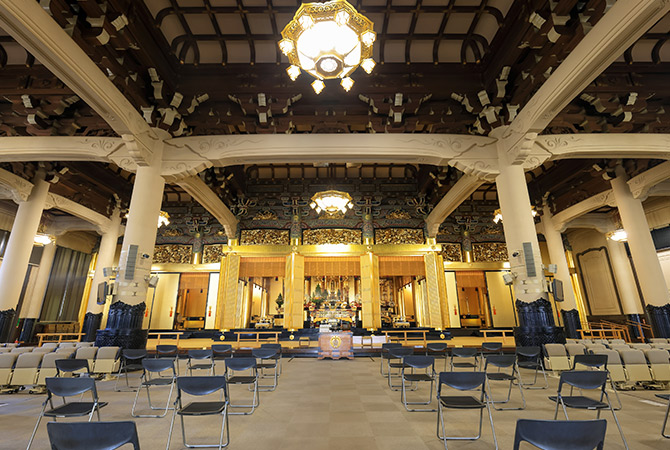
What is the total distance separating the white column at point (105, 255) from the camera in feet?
36.6

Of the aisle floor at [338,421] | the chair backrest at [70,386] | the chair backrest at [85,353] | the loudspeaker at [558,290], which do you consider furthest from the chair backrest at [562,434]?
the chair backrest at [85,353]

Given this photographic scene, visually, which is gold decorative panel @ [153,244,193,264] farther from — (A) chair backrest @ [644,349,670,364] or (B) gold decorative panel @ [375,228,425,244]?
(A) chair backrest @ [644,349,670,364]

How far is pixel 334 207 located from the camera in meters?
10.8

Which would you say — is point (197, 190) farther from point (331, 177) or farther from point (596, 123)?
point (596, 123)

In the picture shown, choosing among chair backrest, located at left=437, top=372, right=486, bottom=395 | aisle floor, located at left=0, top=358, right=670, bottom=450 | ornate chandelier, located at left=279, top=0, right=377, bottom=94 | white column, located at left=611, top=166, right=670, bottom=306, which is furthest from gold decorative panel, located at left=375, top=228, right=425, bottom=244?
chair backrest, located at left=437, top=372, right=486, bottom=395

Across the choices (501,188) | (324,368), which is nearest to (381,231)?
(501,188)

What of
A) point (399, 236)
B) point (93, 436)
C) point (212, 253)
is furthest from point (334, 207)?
point (93, 436)

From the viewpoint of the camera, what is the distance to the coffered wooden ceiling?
5574 millimetres

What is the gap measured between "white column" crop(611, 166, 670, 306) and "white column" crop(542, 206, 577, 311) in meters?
2.13

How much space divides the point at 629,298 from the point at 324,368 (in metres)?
12.0

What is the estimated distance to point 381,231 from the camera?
13031 mm

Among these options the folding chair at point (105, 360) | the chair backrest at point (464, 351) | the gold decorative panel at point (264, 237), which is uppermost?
the gold decorative panel at point (264, 237)

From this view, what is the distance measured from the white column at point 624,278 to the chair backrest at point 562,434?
532 inches

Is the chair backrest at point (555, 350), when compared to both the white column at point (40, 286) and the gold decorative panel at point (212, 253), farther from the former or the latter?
the white column at point (40, 286)
